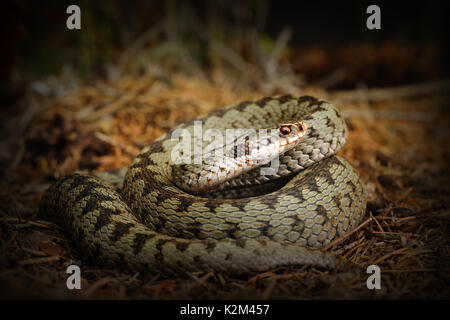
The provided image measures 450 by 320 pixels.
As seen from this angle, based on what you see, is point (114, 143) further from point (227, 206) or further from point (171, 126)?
point (227, 206)

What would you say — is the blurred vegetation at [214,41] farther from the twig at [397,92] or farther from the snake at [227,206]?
the snake at [227,206]

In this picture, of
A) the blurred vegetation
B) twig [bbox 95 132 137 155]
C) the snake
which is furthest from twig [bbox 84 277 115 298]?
the blurred vegetation

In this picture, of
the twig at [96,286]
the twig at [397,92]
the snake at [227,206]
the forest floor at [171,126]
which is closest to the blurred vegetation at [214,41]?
the twig at [397,92]

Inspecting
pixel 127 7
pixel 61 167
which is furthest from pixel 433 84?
pixel 61 167

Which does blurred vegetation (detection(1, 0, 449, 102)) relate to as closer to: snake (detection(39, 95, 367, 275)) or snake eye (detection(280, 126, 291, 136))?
snake (detection(39, 95, 367, 275))

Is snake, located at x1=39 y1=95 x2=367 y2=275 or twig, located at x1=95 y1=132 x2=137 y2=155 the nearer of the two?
snake, located at x1=39 y1=95 x2=367 y2=275
